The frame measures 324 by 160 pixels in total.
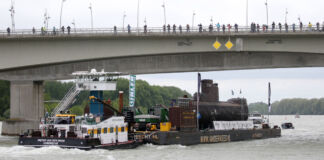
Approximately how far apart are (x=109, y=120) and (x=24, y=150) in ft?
25.7

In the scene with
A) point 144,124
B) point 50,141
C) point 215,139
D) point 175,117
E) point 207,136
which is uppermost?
point 175,117

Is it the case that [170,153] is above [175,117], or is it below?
below

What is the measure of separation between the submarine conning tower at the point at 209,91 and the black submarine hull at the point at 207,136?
525cm

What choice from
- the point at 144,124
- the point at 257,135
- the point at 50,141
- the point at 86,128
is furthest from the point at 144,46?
the point at 257,135

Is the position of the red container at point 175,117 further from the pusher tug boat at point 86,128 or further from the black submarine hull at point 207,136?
the pusher tug boat at point 86,128

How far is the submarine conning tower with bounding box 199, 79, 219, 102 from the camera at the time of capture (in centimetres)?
6474

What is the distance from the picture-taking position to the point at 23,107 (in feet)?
217

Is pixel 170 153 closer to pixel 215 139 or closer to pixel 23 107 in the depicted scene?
pixel 215 139

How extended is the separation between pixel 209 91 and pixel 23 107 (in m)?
24.2

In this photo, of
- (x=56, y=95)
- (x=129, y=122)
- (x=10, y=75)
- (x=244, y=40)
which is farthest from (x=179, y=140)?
(x=56, y=95)

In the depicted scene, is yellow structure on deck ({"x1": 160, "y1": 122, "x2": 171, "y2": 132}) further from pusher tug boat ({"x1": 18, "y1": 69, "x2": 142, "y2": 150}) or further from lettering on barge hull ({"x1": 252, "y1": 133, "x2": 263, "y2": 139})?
lettering on barge hull ({"x1": 252, "y1": 133, "x2": 263, "y2": 139})

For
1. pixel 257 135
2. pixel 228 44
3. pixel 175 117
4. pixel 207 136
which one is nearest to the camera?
pixel 175 117

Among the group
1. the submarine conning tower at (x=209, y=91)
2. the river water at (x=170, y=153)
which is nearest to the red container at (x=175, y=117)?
the river water at (x=170, y=153)

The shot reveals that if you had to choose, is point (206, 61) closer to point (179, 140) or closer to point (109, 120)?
point (179, 140)
